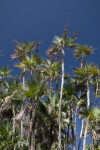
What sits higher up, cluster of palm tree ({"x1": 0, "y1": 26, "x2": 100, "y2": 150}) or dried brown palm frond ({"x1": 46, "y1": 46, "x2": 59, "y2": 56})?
dried brown palm frond ({"x1": 46, "y1": 46, "x2": 59, "y2": 56})

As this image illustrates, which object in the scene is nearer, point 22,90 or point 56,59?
point 22,90

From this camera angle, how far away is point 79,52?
19766 mm

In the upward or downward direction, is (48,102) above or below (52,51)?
below

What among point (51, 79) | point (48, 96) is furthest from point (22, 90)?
point (51, 79)

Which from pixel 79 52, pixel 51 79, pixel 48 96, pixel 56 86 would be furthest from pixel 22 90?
pixel 79 52

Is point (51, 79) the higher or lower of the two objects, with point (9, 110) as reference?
higher

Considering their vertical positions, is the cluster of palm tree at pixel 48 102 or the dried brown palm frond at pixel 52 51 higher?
the dried brown palm frond at pixel 52 51

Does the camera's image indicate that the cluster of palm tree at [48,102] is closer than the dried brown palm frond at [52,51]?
Yes

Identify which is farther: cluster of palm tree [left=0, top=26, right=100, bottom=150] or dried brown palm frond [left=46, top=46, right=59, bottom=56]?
dried brown palm frond [left=46, top=46, right=59, bottom=56]

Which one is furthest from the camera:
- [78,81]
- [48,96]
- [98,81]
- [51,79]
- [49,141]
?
[98,81]

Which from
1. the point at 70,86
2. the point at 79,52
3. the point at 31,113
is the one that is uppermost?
the point at 79,52

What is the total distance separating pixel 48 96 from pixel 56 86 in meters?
3.37

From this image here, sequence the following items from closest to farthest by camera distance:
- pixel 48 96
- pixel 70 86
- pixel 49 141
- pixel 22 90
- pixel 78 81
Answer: pixel 22 90
pixel 49 141
pixel 48 96
pixel 70 86
pixel 78 81

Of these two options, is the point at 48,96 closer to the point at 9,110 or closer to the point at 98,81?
the point at 9,110
